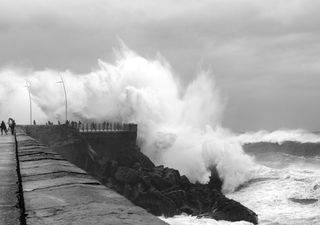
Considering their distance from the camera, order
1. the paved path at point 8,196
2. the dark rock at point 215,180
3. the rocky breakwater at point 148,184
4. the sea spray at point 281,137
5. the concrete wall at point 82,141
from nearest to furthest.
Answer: the paved path at point 8,196, the rocky breakwater at point 148,184, the concrete wall at point 82,141, the dark rock at point 215,180, the sea spray at point 281,137

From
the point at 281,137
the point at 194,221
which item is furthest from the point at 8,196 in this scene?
the point at 281,137

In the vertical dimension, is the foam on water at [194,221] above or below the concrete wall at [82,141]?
below

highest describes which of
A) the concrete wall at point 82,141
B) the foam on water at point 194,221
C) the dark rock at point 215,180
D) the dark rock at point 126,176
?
the concrete wall at point 82,141

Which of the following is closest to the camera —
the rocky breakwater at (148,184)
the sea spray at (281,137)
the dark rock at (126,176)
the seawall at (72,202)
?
the seawall at (72,202)

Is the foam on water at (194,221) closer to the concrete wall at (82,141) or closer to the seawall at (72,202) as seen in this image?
the concrete wall at (82,141)

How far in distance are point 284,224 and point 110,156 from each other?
14.2 m

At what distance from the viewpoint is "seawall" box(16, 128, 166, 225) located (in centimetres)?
302

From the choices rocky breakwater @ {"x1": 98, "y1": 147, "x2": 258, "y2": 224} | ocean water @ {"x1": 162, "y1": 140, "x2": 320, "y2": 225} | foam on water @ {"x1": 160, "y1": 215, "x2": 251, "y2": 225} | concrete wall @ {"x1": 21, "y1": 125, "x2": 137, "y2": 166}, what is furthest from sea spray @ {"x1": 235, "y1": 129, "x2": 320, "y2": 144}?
foam on water @ {"x1": 160, "y1": 215, "x2": 251, "y2": 225}

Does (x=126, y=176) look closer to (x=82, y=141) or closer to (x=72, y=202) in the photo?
(x=82, y=141)

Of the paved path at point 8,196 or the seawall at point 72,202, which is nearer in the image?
the seawall at point 72,202

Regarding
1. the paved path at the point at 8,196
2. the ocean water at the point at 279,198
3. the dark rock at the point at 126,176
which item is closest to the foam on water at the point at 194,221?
the ocean water at the point at 279,198

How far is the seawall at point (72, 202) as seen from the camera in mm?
3016

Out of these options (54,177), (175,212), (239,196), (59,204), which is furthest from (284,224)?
(59,204)

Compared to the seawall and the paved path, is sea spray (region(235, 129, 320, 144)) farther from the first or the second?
the seawall
